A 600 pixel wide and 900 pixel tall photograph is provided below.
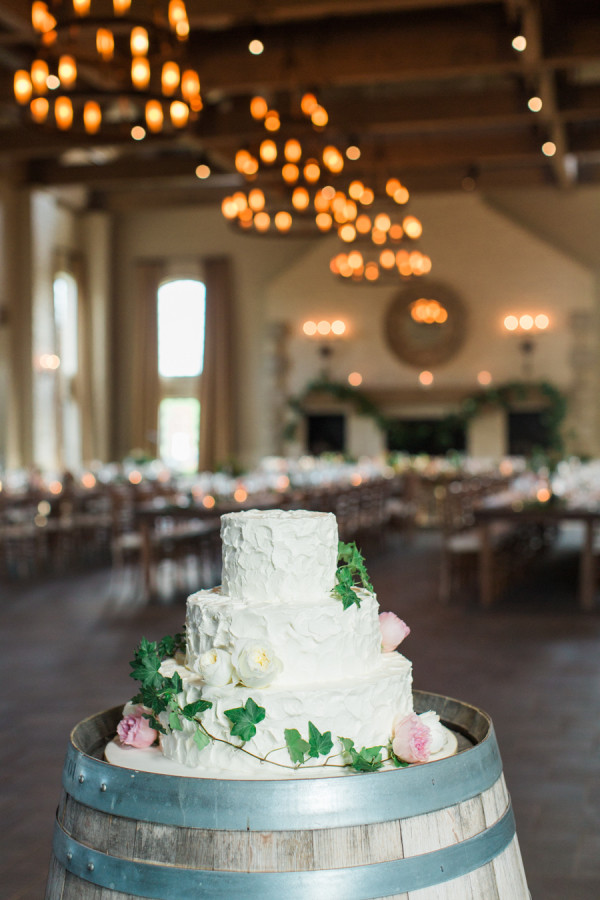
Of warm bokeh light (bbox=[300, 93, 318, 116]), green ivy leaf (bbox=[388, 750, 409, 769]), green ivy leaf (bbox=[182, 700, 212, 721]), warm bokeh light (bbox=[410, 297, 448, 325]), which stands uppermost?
warm bokeh light (bbox=[300, 93, 318, 116])

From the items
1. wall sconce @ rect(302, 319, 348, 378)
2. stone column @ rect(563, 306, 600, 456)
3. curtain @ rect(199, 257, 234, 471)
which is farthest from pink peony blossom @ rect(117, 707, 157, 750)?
curtain @ rect(199, 257, 234, 471)

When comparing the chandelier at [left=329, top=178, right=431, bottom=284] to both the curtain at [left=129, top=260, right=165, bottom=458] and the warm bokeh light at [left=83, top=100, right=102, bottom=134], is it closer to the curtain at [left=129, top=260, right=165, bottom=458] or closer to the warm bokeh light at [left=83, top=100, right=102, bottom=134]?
the warm bokeh light at [left=83, top=100, right=102, bottom=134]

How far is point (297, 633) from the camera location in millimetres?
→ 1841

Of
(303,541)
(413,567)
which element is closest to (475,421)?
(413,567)

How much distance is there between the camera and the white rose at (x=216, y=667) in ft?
5.93

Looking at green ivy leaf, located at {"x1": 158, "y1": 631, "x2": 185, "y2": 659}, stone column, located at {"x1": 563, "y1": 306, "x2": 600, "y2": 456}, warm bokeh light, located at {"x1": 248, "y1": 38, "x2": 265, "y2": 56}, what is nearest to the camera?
green ivy leaf, located at {"x1": 158, "y1": 631, "x2": 185, "y2": 659}

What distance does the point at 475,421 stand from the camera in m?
16.2

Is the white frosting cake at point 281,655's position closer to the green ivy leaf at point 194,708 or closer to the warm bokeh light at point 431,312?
the green ivy leaf at point 194,708

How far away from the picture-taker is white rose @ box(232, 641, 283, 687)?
1.75 meters

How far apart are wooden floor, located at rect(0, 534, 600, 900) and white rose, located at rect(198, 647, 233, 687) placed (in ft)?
4.57

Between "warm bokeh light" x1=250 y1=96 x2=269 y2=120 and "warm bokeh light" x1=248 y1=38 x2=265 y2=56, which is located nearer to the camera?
"warm bokeh light" x1=250 y1=96 x2=269 y2=120

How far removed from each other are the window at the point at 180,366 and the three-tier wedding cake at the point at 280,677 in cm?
1605

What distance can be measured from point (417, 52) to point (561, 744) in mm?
6912

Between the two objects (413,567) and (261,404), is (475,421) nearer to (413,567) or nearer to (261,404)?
(261,404)
